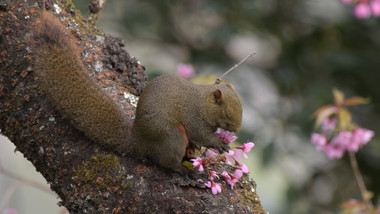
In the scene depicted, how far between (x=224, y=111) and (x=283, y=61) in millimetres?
2354

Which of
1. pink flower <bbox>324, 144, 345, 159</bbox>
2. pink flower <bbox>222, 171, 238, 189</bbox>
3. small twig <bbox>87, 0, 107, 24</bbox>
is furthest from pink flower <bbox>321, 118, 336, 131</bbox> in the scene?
small twig <bbox>87, 0, 107, 24</bbox>

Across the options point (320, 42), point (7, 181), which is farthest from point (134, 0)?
point (7, 181)

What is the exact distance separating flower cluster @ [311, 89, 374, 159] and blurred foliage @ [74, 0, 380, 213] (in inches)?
51.0

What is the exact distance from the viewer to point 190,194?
2115 mm

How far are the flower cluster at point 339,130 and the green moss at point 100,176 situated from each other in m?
1.33

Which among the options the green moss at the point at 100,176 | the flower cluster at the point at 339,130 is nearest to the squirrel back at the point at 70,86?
the green moss at the point at 100,176

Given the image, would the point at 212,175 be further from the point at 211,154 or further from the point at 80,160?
the point at 80,160

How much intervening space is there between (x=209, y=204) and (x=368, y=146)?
10.1ft

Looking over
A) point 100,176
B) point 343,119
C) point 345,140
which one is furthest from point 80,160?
point 345,140

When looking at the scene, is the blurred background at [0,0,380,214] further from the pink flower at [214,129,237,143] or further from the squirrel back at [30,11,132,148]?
the squirrel back at [30,11,132,148]

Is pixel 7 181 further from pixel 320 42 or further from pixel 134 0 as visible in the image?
pixel 320 42

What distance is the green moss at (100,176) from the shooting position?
2.12 m

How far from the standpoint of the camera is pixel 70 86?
2.36m

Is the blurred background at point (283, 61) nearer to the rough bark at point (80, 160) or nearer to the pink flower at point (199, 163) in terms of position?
the rough bark at point (80, 160)
